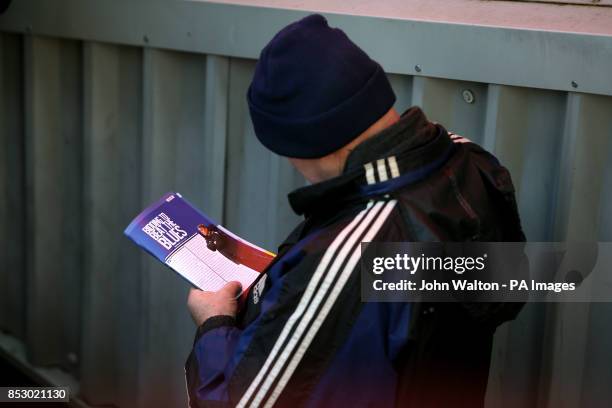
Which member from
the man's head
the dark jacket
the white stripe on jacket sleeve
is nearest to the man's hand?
the dark jacket

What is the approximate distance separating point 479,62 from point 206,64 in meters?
1.10

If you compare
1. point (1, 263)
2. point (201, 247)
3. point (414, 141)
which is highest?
point (414, 141)

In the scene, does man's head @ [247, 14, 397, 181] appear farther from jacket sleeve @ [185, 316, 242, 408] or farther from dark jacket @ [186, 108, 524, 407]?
jacket sleeve @ [185, 316, 242, 408]

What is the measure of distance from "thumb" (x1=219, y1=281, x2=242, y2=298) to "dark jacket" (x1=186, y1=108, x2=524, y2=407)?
0.68 ft

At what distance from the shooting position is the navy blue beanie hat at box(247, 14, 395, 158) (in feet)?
5.56

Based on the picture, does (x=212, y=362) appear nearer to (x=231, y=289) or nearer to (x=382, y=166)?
(x=231, y=289)

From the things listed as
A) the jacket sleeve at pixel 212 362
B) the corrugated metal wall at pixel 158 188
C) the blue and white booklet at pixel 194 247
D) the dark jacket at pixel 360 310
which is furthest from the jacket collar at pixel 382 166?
the corrugated metal wall at pixel 158 188

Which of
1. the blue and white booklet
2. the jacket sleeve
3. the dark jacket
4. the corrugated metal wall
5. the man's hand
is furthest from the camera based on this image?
the corrugated metal wall

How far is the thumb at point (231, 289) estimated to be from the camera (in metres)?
2.04

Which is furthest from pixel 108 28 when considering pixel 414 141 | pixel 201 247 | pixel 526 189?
pixel 414 141

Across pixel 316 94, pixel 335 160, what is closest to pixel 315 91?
pixel 316 94

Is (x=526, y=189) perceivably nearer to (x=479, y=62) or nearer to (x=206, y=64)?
(x=479, y=62)

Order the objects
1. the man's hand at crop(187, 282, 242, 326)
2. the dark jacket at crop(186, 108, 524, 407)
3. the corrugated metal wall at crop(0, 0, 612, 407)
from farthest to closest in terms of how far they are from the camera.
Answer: the corrugated metal wall at crop(0, 0, 612, 407) < the man's hand at crop(187, 282, 242, 326) < the dark jacket at crop(186, 108, 524, 407)

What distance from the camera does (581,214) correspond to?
238 centimetres
